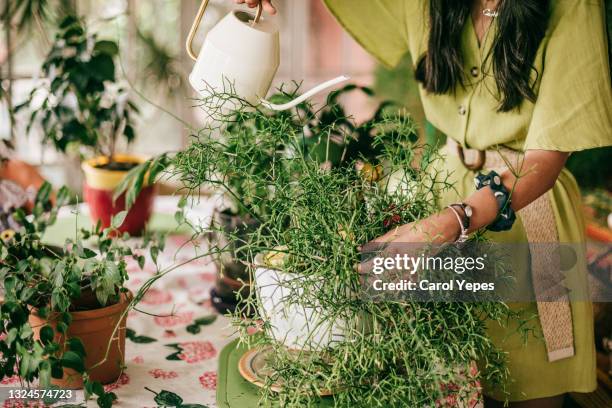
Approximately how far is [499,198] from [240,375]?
479mm

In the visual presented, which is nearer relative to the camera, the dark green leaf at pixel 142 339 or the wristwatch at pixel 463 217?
the wristwatch at pixel 463 217

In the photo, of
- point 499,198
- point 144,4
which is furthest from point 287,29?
point 499,198

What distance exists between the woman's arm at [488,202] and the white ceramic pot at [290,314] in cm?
12

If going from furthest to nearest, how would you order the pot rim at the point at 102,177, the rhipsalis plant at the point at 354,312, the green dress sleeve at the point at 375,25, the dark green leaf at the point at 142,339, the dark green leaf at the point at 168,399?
the pot rim at the point at 102,177 → the green dress sleeve at the point at 375,25 → the dark green leaf at the point at 142,339 → the dark green leaf at the point at 168,399 → the rhipsalis plant at the point at 354,312

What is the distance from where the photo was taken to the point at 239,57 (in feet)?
3.26

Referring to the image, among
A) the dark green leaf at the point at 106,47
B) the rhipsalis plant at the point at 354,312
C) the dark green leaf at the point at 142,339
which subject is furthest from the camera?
the dark green leaf at the point at 106,47

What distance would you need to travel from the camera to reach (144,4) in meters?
4.23

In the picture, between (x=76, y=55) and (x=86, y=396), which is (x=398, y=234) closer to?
(x=86, y=396)

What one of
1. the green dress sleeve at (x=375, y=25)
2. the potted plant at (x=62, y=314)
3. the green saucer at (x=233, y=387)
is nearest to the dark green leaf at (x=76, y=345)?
the potted plant at (x=62, y=314)

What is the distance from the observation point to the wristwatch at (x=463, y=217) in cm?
96

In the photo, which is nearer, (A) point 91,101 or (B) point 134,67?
(A) point 91,101

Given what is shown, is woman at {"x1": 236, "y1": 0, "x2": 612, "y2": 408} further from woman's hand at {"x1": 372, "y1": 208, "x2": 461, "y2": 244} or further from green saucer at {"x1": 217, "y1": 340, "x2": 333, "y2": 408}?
green saucer at {"x1": 217, "y1": 340, "x2": 333, "y2": 408}

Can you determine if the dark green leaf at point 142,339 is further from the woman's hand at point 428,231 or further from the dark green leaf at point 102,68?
the dark green leaf at point 102,68

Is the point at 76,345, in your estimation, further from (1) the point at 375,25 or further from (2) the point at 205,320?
(1) the point at 375,25
